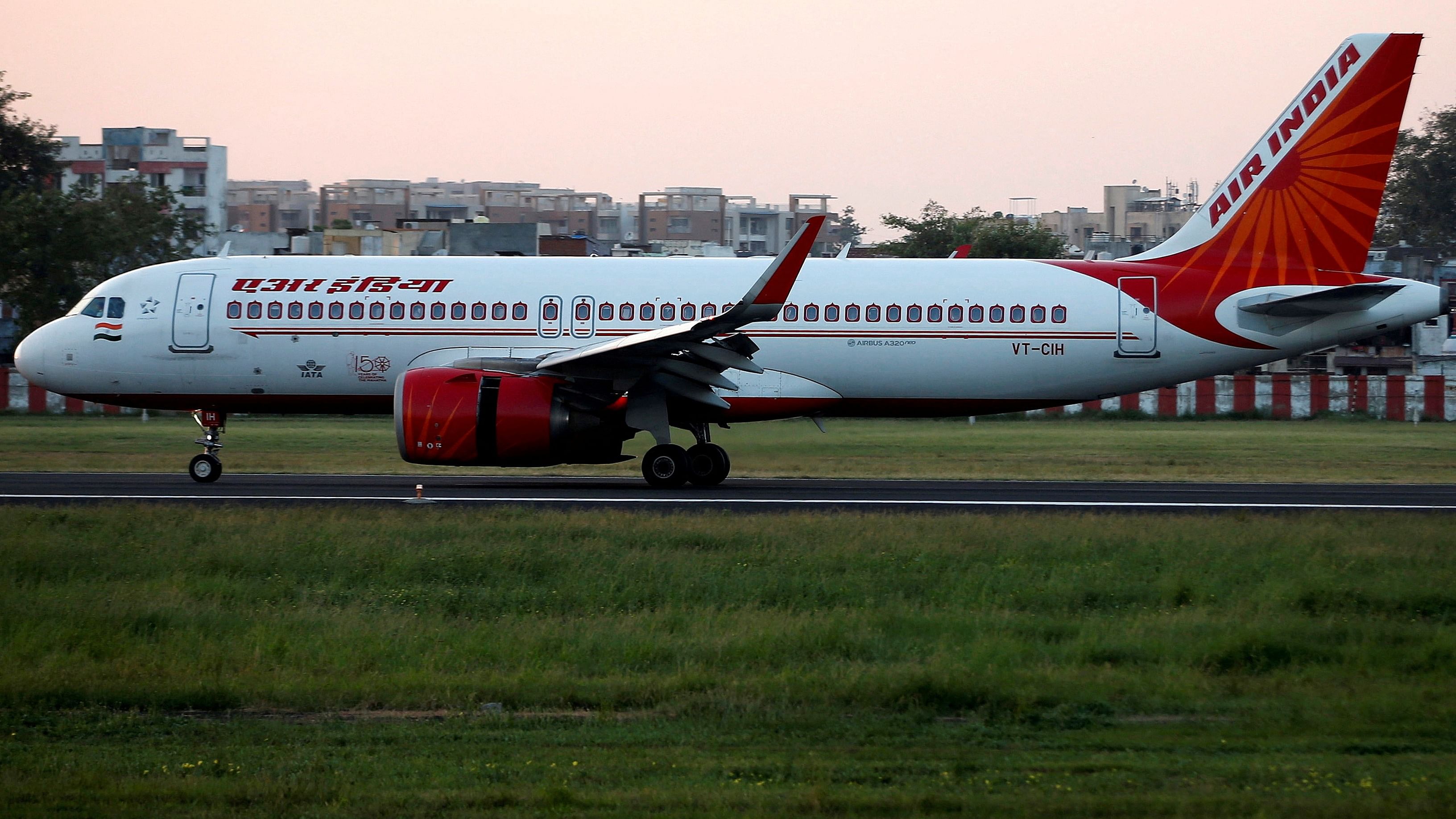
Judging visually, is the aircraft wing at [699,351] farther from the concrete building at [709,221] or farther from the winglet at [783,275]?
the concrete building at [709,221]

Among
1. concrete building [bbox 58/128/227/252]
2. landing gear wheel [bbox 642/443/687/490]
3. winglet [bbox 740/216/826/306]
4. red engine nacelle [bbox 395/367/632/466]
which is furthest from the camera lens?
concrete building [bbox 58/128/227/252]

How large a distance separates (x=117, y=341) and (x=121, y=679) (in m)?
14.9

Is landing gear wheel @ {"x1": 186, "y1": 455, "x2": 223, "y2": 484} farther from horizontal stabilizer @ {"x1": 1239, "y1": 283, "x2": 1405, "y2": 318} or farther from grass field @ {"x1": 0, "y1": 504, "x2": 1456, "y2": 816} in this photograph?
horizontal stabilizer @ {"x1": 1239, "y1": 283, "x2": 1405, "y2": 318}

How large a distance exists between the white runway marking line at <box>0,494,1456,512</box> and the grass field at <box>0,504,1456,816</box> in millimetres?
3472

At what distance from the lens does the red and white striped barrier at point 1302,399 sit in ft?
164

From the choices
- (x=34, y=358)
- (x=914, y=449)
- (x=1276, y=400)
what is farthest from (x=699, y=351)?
(x=1276, y=400)

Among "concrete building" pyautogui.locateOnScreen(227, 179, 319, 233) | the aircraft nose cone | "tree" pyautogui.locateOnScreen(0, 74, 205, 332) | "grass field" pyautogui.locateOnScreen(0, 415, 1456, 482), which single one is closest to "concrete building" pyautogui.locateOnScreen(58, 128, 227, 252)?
"concrete building" pyautogui.locateOnScreen(227, 179, 319, 233)

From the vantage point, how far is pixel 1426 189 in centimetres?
9819

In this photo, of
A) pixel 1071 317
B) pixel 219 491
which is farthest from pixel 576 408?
pixel 1071 317

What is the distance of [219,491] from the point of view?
19.7 metres

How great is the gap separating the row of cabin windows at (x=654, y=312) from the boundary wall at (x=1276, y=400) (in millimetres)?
26541

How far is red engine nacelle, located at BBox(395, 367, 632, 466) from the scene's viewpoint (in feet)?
62.1

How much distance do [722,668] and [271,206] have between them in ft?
538

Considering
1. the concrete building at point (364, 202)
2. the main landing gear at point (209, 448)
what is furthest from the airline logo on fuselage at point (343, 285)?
the concrete building at point (364, 202)
